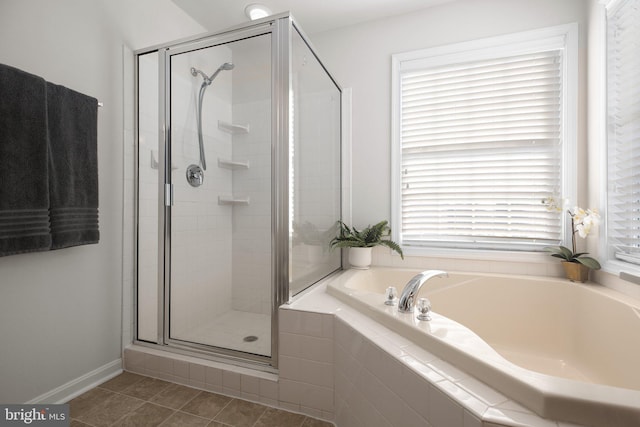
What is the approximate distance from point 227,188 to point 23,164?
2.69ft

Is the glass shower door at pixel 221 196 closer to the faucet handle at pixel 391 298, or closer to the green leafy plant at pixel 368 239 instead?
the faucet handle at pixel 391 298

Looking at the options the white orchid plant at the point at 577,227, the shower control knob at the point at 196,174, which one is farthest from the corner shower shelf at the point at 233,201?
the white orchid plant at the point at 577,227

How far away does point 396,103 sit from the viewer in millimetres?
2309

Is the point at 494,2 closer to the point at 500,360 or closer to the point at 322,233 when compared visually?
the point at 322,233

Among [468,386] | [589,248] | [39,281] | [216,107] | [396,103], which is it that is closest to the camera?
[468,386]

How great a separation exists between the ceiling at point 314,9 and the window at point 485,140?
0.33 meters

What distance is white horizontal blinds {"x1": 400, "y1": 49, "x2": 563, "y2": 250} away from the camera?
6.63 ft

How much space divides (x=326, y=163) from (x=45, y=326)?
1.70m

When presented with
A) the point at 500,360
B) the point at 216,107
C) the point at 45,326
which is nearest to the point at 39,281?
the point at 45,326

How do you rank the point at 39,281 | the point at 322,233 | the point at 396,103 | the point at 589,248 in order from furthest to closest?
1. the point at 396,103
2. the point at 322,233
3. the point at 589,248
4. the point at 39,281

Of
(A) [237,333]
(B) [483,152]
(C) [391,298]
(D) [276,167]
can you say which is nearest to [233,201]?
(D) [276,167]

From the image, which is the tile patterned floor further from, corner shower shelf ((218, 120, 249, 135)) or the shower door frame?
corner shower shelf ((218, 120, 249, 135))

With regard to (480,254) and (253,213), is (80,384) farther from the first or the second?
(480,254)

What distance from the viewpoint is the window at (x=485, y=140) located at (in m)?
2.00
